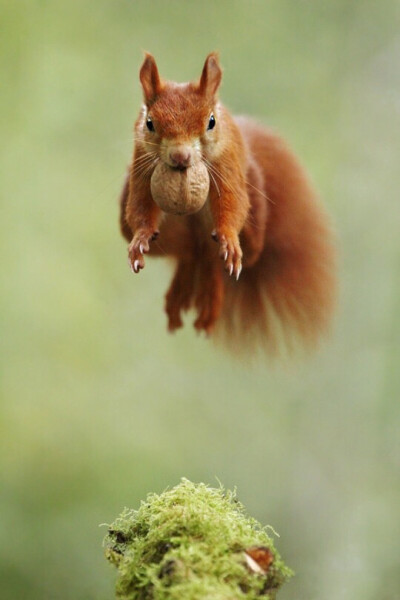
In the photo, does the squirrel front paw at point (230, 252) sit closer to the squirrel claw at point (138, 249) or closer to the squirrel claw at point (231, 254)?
the squirrel claw at point (231, 254)

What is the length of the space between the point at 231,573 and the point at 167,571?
112 mm

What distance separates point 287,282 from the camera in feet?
8.40

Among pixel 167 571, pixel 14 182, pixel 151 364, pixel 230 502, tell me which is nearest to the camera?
pixel 167 571

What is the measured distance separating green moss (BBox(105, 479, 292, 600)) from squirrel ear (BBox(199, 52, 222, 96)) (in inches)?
31.6

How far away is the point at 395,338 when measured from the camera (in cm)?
513

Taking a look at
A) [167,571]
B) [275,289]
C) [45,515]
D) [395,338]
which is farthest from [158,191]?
[45,515]

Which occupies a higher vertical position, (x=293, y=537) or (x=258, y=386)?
(x=258, y=386)

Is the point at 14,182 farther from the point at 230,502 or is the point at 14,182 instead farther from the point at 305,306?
the point at 230,502

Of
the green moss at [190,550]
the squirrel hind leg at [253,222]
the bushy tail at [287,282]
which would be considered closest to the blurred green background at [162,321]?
the bushy tail at [287,282]

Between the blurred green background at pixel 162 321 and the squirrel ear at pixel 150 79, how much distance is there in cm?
344

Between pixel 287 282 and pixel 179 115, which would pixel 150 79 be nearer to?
pixel 179 115

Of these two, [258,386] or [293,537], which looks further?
[258,386]

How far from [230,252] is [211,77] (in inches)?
13.2

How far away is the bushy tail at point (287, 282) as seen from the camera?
2.47 meters
